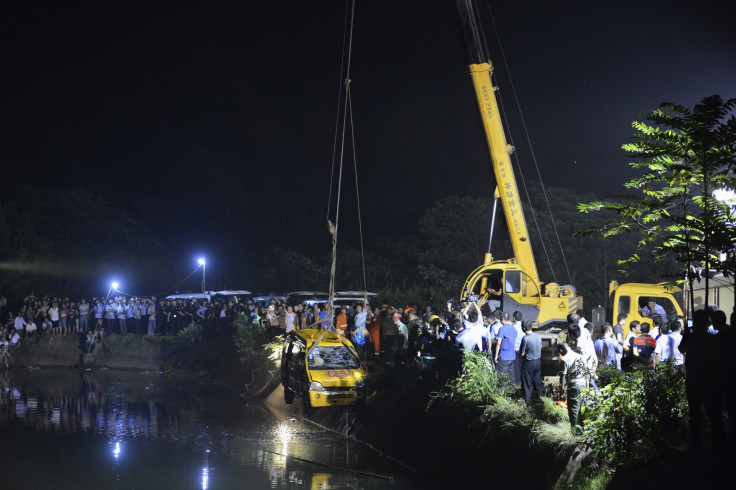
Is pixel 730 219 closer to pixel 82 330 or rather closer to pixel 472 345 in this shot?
pixel 472 345

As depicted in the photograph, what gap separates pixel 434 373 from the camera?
1522 cm

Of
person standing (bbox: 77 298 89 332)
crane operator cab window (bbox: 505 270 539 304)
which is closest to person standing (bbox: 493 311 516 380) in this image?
crane operator cab window (bbox: 505 270 539 304)

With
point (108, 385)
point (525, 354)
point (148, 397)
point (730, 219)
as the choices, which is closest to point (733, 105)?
point (730, 219)

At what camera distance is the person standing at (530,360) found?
12.2 metres

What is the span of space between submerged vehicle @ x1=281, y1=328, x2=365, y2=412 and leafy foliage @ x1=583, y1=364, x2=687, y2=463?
8.68 meters

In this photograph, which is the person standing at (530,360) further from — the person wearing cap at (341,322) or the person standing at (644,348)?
the person wearing cap at (341,322)

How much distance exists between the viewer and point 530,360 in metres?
12.2

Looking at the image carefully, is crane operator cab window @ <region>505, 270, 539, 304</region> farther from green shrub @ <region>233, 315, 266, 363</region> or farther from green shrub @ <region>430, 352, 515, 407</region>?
green shrub @ <region>233, 315, 266, 363</region>

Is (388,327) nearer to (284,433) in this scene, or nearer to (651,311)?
(284,433)

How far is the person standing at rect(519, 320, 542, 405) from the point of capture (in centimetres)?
1218

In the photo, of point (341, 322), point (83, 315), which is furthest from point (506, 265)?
point (83, 315)

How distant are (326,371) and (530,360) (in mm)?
6378

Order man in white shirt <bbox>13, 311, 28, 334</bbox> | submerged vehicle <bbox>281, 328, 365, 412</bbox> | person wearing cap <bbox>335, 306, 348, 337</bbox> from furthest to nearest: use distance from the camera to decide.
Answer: man in white shirt <bbox>13, 311, 28, 334</bbox> → person wearing cap <bbox>335, 306, 348, 337</bbox> → submerged vehicle <bbox>281, 328, 365, 412</bbox>

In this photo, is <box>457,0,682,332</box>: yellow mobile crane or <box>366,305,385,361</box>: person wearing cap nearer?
<box>366,305,385,361</box>: person wearing cap
